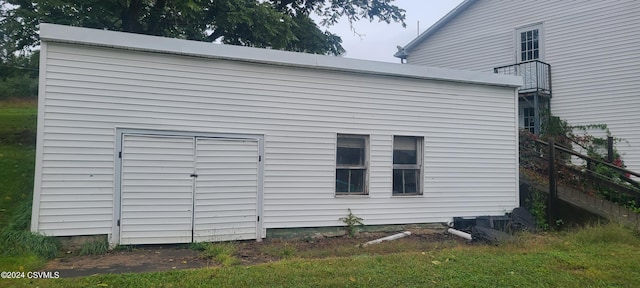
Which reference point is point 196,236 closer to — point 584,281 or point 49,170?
point 49,170

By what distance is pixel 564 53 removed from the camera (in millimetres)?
14680

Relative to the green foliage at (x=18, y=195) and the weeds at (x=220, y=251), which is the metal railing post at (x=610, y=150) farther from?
the green foliage at (x=18, y=195)

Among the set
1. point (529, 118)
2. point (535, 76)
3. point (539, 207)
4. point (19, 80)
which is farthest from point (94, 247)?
point (529, 118)

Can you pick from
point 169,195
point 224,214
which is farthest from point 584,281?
point 169,195

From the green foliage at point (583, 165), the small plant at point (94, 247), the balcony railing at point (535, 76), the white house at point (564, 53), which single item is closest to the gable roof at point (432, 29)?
the white house at point (564, 53)

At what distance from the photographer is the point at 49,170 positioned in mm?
6461

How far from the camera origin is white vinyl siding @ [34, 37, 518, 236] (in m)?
6.62

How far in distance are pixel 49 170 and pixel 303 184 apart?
417cm

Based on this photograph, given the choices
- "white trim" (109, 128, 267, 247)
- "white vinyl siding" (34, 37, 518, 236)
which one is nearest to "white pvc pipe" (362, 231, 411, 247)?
"white vinyl siding" (34, 37, 518, 236)

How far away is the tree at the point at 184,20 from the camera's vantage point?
1428 cm

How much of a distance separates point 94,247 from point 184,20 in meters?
12.2

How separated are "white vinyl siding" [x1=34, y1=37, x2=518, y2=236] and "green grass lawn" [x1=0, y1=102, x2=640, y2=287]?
1061 millimetres

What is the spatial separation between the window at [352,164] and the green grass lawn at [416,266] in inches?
Result: 78.5

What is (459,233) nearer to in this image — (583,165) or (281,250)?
(281,250)
